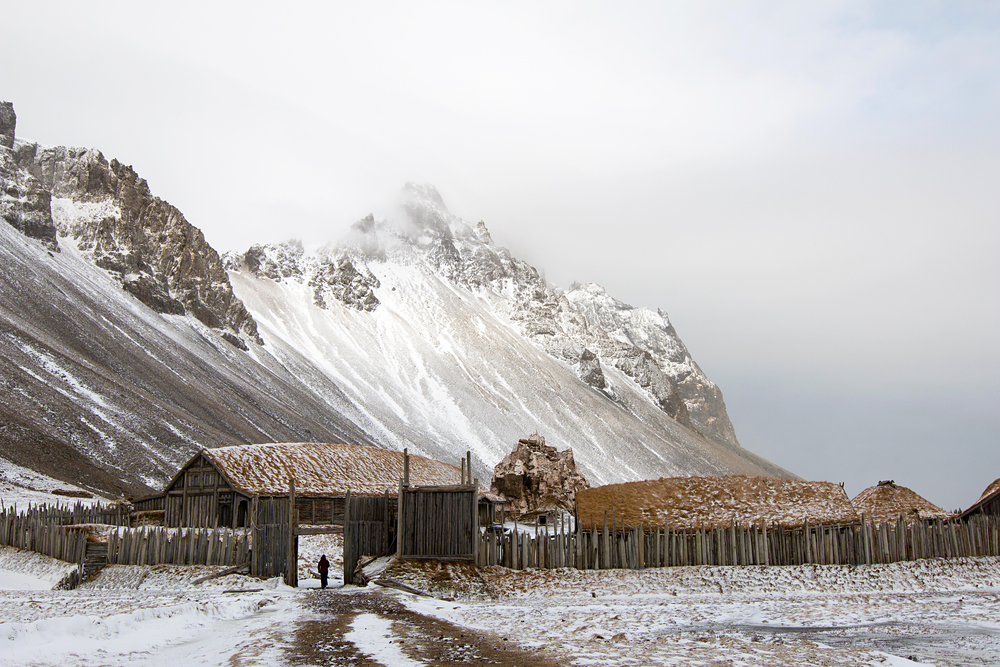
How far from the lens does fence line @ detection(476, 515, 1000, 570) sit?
22688mm

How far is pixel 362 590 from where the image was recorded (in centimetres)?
2125

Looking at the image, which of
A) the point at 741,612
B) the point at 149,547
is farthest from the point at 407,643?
the point at 149,547

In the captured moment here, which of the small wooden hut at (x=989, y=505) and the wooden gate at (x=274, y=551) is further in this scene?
the small wooden hut at (x=989, y=505)

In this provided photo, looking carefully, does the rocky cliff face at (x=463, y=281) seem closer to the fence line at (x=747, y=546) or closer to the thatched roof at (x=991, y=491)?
the thatched roof at (x=991, y=491)

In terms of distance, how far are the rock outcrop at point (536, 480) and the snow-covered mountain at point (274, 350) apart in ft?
97.4

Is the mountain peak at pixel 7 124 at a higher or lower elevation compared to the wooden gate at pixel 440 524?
higher

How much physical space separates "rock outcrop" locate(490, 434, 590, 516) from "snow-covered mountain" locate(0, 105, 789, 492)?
97.4 feet

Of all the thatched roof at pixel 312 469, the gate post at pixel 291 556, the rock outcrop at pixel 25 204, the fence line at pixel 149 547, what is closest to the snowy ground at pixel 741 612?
the gate post at pixel 291 556

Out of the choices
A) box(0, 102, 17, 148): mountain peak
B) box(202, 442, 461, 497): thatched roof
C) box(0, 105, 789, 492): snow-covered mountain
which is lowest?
box(202, 442, 461, 497): thatched roof

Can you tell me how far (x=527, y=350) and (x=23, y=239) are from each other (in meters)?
90.5

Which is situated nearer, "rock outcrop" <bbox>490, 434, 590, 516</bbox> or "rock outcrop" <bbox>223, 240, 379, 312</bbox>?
"rock outcrop" <bbox>490, 434, 590, 516</bbox>

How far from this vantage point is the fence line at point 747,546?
2269 cm

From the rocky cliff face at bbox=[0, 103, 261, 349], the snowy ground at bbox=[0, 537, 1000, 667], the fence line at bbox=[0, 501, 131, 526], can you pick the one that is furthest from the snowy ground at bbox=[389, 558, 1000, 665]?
the rocky cliff face at bbox=[0, 103, 261, 349]

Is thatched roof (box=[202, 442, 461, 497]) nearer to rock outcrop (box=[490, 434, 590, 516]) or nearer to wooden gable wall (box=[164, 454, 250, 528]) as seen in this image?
wooden gable wall (box=[164, 454, 250, 528])
